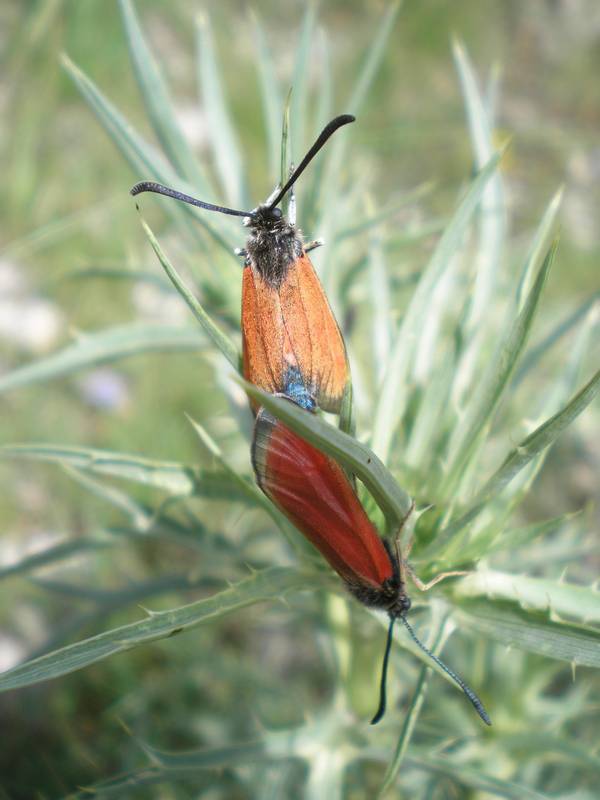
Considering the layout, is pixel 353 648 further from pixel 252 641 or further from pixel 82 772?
pixel 252 641

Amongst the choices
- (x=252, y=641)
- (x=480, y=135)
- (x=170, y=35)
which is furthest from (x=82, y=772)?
(x=170, y=35)

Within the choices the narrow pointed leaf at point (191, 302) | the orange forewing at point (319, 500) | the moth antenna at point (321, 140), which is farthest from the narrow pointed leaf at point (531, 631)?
the moth antenna at point (321, 140)

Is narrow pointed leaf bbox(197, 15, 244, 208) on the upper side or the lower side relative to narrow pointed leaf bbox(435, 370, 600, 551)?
upper

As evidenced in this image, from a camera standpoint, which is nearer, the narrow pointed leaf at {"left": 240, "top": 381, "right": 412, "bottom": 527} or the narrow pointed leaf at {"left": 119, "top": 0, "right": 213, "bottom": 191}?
the narrow pointed leaf at {"left": 240, "top": 381, "right": 412, "bottom": 527}

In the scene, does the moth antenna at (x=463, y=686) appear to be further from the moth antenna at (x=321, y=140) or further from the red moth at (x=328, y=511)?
the moth antenna at (x=321, y=140)

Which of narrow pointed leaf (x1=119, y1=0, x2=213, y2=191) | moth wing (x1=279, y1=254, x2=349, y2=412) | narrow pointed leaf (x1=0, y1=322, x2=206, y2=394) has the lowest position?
moth wing (x1=279, y1=254, x2=349, y2=412)

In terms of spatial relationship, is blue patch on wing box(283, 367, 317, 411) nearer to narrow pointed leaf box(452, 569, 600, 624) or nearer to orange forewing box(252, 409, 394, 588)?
orange forewing box(252, 409, 394, 588)

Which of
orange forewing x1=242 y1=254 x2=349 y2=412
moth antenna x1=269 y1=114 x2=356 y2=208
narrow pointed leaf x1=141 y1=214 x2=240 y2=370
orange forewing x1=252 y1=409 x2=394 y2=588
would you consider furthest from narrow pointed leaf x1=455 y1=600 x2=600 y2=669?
moth antenna x1=269 y1=114 x2=356 y2=208
